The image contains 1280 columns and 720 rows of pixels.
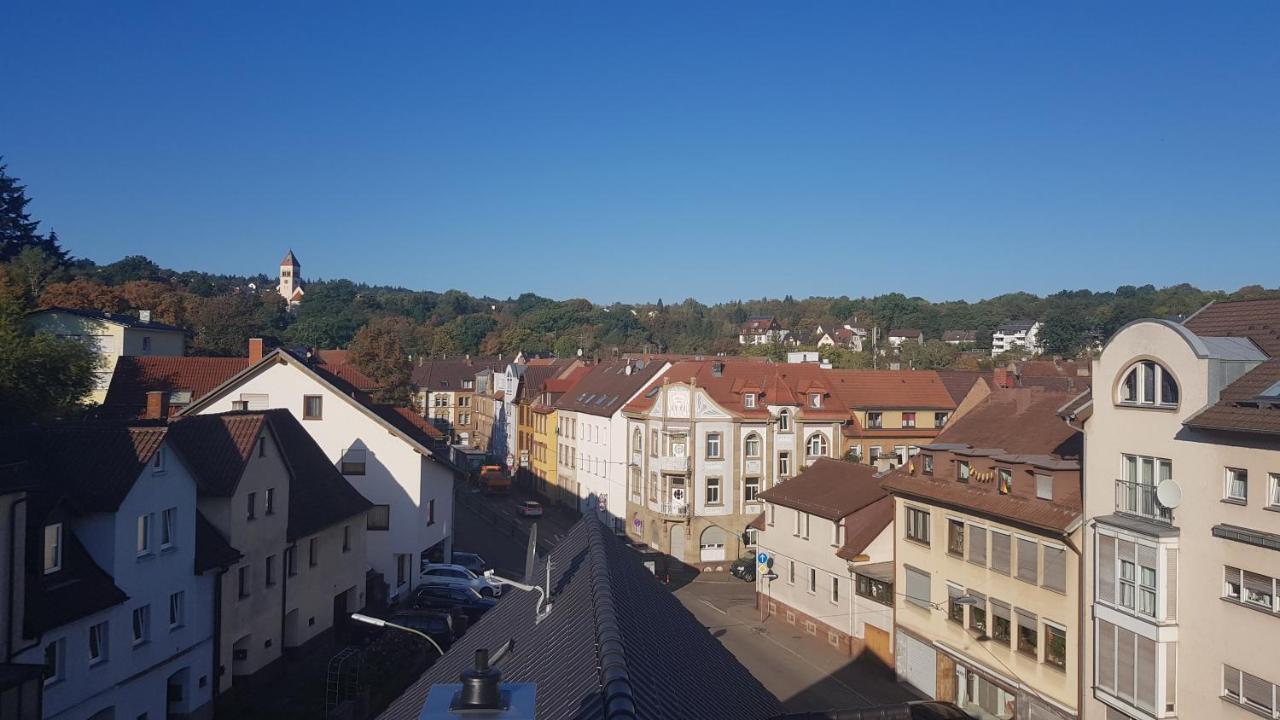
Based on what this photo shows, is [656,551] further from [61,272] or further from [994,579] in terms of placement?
[61,272]

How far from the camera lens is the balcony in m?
48.1

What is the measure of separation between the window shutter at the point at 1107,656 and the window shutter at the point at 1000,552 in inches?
145

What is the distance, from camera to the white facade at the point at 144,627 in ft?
59.5

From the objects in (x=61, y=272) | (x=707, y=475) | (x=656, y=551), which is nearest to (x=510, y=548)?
(x=656, y=551)

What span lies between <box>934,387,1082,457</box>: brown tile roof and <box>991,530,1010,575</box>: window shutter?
2.52 meters

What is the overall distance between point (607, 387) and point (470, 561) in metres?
19.9

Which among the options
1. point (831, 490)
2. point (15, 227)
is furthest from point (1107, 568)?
point (15, 227)

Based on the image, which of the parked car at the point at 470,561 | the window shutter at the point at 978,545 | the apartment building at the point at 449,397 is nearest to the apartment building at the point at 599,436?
the parked car at the point at 470,561

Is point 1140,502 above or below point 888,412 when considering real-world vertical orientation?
below

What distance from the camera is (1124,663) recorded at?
70.6 feet

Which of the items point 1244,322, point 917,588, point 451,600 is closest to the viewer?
point 1244,322

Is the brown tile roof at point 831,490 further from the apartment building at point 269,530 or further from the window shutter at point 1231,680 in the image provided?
the apartment building at point 269,530

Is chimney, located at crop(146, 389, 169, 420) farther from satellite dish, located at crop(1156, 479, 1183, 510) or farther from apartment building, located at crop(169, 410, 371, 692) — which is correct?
satellite dish, located at crop(1156, 479, 1183, 510)

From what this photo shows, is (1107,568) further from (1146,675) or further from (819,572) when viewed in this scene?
(819,572)
